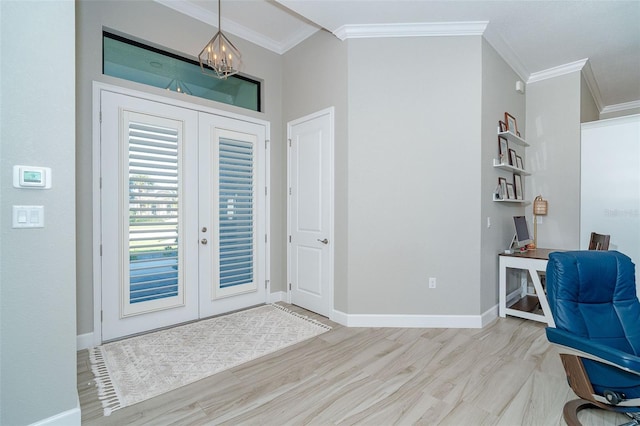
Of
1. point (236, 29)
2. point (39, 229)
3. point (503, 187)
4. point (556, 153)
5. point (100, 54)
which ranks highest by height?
point (236, 29)

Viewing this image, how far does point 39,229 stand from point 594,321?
3339mm

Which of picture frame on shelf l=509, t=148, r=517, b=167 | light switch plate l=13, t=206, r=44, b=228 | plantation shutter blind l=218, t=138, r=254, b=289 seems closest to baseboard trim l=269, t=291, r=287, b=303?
plantation shutter blind l=218, t=138, r=254, b=289

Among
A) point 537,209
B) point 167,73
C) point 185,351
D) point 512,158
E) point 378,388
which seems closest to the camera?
point 378,388

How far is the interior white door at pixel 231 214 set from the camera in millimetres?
3611

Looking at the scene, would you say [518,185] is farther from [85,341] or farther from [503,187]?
[85,341]

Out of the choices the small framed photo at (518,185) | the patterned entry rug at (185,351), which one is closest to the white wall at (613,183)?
the small framed photo at (518,185)

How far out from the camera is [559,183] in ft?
14.3

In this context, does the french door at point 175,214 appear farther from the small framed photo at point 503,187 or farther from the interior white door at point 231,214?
the small framed photo at point 503,187

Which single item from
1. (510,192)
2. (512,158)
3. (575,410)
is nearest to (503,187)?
(510,192)

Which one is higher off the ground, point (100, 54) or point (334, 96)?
point (100, 54)

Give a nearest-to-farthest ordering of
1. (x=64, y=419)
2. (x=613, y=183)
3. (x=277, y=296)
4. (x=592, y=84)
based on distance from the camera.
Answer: (x=64, y=419) → (x=613, y=183) → (x=277, y=296) → (x=592, y=84)

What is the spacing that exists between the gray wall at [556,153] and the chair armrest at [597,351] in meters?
3.18

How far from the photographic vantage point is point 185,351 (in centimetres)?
280

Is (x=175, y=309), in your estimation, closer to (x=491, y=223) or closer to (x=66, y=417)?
(x=66, y=417)
